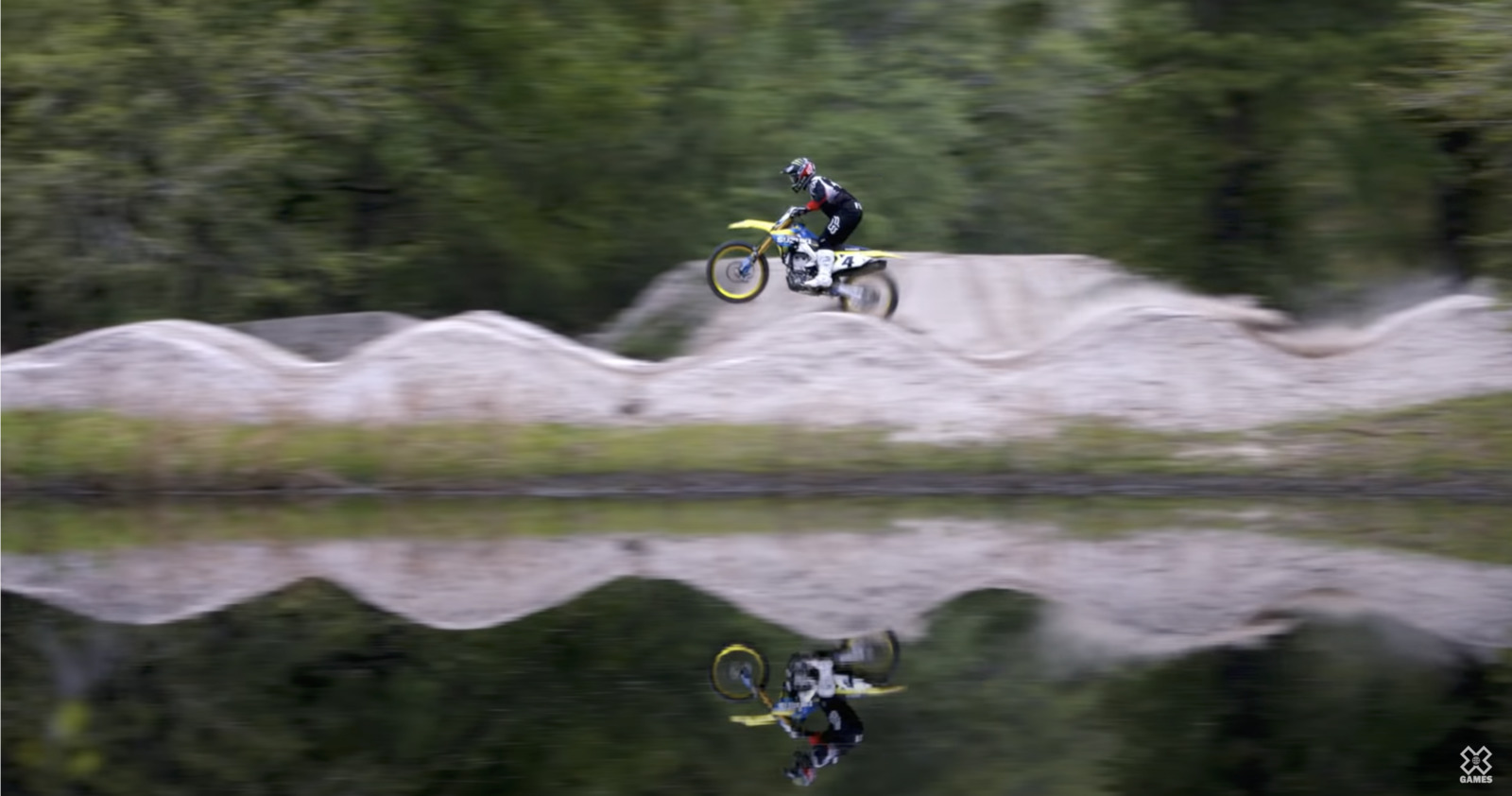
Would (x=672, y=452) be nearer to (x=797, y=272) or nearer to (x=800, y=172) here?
(x=797, y=272)

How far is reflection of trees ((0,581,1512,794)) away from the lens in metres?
7.14

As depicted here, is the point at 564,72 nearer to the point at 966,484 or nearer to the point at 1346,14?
the point at 966,484

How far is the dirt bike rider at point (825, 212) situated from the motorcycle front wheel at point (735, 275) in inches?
19.7

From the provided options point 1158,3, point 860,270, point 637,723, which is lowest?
point 637,723

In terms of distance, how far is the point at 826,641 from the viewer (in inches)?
365

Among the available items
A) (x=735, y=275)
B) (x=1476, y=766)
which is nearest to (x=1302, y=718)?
(x=1476, y=766)

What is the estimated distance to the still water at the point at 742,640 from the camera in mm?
7316

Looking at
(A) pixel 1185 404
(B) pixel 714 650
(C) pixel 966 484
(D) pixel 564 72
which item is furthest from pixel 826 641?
(D) pixel 564 72

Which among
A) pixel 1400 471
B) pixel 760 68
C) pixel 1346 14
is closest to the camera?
pixel 1400 471

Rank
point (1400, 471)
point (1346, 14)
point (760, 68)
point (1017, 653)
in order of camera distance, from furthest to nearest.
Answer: point (760, 68) < point (1346, 14) < point (1400, 471) < point (1017, 653)

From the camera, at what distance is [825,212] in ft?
49.3

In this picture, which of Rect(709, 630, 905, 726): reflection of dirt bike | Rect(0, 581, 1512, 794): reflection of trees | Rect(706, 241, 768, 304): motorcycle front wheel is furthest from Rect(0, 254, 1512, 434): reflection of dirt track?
Rect(709, 630, 905, 726): reflection of dirt bike

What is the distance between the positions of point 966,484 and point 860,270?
2.44 metres

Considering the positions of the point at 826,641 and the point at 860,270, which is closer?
the point at 826,641
